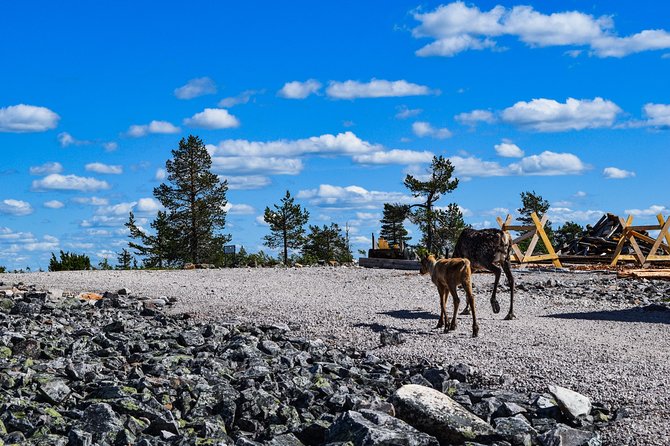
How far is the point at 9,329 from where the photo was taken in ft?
45.9

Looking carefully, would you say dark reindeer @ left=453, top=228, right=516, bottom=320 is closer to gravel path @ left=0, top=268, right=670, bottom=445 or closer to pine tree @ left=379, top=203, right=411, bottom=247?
gravel path @ left=0, top=268, right=670, bottom=445

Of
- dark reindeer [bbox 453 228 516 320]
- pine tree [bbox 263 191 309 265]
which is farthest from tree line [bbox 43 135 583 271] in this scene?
dark reindeer [bbox 453 228 516 320]

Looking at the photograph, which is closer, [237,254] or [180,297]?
[180,297]

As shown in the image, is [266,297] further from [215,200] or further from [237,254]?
[215,200]

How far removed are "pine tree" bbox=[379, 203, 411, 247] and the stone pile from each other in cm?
3316

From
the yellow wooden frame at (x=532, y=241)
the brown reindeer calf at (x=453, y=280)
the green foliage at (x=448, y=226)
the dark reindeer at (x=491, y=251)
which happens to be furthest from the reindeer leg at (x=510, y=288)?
the green foliage at (x=448, y=226)

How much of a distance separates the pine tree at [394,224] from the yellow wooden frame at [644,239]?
1506cm

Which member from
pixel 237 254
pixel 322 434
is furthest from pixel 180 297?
pixel 237 254

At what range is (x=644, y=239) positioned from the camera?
31.5 meters

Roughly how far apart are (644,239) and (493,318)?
57.7 ft

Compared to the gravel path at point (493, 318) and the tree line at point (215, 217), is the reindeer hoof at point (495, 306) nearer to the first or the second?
the gravel path at point (493, 318)

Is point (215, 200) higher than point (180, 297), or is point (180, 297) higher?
point (215, 200)

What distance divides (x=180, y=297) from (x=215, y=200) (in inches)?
1115

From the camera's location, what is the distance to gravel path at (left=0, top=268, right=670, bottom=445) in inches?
418
